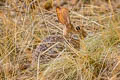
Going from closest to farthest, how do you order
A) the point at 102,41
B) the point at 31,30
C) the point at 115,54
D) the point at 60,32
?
the point at 115,54 < the point at 102,41 < the point at 31,30 < the point at 60,32

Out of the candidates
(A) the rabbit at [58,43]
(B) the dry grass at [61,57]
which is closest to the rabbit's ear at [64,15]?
(A) the rabbit at [58,43]

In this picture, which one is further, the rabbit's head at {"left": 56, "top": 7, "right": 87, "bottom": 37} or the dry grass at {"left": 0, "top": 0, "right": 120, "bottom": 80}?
the rabbit's head at {"left": 56, "top": 7, "right": 87, "bottom": 37}

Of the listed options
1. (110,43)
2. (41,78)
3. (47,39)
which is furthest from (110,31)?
(41,78)

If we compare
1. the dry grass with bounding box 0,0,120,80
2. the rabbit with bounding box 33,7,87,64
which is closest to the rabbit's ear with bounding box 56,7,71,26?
the rabbit with bounding box 33,7,87,64

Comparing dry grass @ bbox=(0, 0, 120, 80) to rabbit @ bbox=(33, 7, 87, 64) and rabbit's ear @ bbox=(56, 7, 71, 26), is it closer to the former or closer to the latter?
rabbit @ bbox=(33, 7, 87, 64)

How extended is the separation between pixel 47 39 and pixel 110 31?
0.45m

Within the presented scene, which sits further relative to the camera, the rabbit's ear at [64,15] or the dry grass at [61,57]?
the rabbit's ear at [64,15]

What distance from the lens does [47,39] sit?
242 centimetres

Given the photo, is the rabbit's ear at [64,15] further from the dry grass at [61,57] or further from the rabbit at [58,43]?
the dry grass at [61,57]

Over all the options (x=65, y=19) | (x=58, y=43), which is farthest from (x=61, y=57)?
(x=65, y=19)

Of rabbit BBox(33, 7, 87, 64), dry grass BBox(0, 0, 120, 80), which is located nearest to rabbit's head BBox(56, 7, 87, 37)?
rabbit BBox(33, 7, 87, 64)

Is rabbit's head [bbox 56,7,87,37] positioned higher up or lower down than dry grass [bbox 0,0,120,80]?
higher up

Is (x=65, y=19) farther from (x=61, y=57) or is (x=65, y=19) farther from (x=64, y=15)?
(x=61, y=57)

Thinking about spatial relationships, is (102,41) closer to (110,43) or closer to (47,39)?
(110,43)
